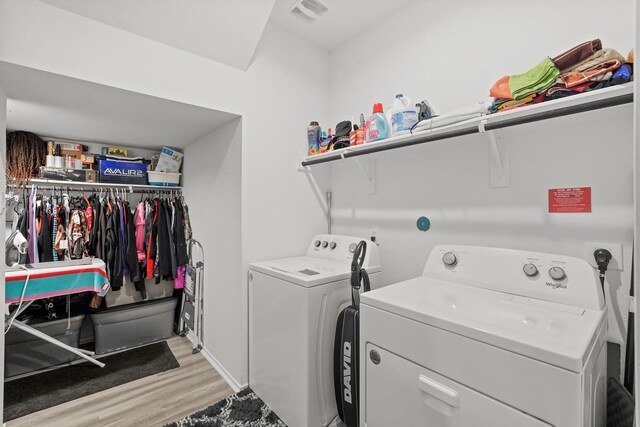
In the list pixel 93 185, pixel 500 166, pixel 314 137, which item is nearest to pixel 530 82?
pixel 500 166

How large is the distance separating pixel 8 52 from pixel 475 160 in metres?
2.30

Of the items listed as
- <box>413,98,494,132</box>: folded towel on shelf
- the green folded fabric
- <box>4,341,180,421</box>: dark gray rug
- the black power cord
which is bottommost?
<box>4,341,180,421</box>: dark gray rug

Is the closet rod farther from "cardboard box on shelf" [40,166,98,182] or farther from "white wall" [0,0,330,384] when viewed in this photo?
"cardboard box on shelf" [40,166,98,182]

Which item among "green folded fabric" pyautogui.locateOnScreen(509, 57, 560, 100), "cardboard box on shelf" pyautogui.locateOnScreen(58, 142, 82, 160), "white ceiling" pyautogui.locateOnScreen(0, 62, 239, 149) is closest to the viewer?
"green folded fabric" pyautogui.locateOnScreen(509, 57, 560, 100)

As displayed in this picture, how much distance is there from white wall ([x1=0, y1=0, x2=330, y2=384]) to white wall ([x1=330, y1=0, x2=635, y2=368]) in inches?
13.9

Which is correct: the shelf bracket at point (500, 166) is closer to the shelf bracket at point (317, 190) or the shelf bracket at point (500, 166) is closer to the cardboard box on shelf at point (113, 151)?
the shelf bracket at point (317, 190)

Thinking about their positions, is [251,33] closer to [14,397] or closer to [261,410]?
[261,410]

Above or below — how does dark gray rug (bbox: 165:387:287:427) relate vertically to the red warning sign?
below

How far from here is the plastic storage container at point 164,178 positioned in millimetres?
2924

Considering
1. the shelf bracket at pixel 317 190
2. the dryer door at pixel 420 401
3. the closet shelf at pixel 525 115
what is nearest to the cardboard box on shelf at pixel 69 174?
the shelf bracket at pixel 317 190

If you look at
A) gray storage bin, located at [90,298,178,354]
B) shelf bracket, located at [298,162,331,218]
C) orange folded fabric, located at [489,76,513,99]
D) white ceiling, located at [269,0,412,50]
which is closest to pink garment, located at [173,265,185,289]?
gray storage bin, located at [90,298,178,354]

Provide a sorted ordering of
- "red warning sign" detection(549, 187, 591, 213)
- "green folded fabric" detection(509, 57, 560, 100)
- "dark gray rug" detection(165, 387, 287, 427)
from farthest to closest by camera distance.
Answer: "dark gray rug" detection(165, 387, 287, 427) < "red warning sign" detection(549, 187, 591, 213) < "green folded fabric" detection(509, 57, 560, 100)

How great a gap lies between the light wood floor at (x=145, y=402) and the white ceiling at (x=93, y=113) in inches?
75.8

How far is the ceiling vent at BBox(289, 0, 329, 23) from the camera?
1.92m
